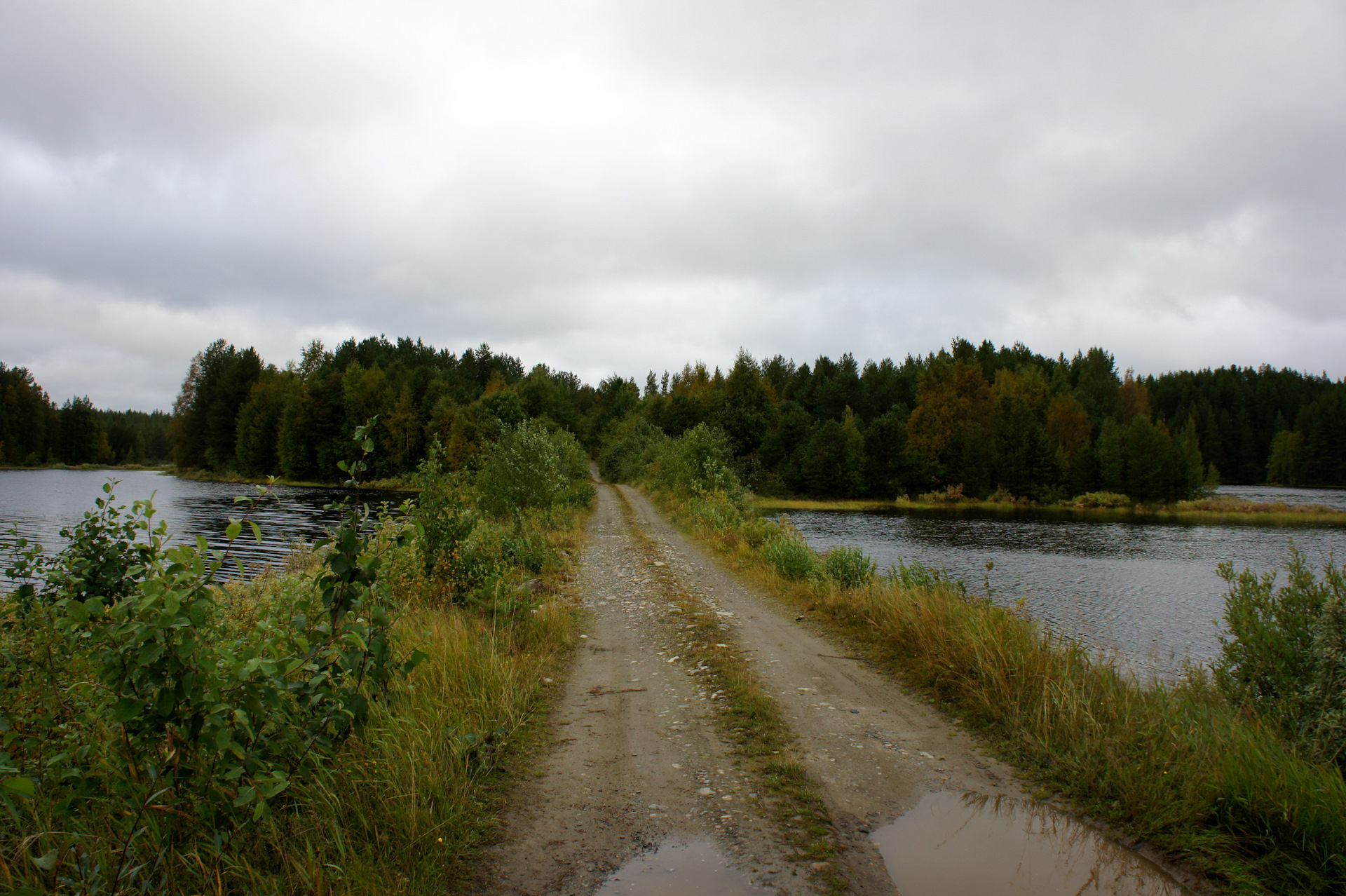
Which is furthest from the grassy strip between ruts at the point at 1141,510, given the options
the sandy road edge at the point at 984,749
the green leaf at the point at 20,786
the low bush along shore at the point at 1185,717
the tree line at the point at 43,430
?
the tree line at the point at 43,430

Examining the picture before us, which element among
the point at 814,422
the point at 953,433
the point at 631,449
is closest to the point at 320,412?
the point at 631,449

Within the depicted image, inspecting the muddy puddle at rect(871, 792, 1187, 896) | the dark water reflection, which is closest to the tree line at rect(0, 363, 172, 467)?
the dark water reflection

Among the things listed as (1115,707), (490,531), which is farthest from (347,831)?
(490,531)

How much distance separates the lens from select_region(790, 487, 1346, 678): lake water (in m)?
14.7

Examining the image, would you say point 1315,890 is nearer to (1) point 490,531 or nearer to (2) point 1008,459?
(1) point 490,531

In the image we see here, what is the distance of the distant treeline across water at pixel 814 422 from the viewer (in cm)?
6084

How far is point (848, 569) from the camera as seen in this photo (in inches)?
473

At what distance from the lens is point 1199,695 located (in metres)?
6.95

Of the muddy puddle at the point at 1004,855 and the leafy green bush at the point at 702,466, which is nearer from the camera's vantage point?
the muddy puddle at the point at 1004,855

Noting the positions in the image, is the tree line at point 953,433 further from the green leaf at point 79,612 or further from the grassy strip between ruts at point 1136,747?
the green leaf at point 79,612

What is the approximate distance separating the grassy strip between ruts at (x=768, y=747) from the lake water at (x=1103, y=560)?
3754 millimetres

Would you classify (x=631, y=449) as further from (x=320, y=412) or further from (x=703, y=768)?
(x=703, y=768)

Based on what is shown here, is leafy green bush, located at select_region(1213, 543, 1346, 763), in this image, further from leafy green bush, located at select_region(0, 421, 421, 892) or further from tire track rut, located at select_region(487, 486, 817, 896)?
leafy green bush, located at select_region(0, 421, 421, 892)

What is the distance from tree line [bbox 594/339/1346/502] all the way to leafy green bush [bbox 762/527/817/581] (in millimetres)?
37900
